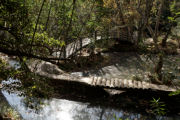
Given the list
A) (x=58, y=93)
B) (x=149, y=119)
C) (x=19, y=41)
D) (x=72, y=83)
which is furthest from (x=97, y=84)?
(x=19, y=41)

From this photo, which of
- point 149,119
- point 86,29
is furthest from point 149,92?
point 86,29

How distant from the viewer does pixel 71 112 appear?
6754 mm

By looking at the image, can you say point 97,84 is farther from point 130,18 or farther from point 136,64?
point 130,18

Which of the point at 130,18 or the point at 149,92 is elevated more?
the point at 130,18

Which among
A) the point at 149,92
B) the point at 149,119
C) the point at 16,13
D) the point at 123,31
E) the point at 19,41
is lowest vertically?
the point at 149,119

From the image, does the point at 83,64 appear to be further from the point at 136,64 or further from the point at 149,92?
the point at 149,92

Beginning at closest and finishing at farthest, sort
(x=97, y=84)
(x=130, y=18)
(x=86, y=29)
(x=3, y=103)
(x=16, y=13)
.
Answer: (x=16, y=13) < (x=3, y=103) < (x=97, y=84) < (x=86, y=29) < (x=130, y=18)

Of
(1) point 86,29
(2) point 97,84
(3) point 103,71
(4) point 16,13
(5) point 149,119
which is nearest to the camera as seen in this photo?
(4) point 16,13

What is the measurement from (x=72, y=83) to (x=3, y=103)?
103 inches

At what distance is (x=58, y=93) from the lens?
25.7ft

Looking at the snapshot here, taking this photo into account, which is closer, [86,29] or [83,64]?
[83,64]

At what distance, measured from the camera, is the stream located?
21.0ft

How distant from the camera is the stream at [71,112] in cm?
640

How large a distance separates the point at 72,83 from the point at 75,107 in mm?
1027
